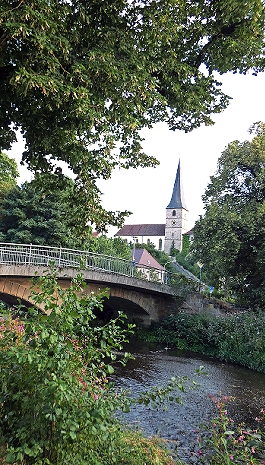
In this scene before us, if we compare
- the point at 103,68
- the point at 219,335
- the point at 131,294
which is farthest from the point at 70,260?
the point at 103,68

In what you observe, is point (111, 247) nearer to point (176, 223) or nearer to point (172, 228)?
point (176, 223)

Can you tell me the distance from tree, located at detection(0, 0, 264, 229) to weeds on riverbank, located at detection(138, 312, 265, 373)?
928cm

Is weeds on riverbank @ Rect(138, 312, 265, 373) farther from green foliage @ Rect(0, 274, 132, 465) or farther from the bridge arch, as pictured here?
green foliage @ Rect(0, 274, 132, 465)

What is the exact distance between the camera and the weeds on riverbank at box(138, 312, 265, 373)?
14070 mm

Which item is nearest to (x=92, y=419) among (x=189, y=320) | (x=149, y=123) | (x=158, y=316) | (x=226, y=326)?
(x=149, y=123)

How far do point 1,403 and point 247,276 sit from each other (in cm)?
1689

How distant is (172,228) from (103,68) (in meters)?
73.4

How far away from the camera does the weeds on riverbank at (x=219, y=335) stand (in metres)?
14.1

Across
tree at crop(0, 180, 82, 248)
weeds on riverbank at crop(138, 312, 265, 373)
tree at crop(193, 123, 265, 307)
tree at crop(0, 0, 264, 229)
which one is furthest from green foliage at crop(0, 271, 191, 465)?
tree at crop(0, 180, 82, 248)

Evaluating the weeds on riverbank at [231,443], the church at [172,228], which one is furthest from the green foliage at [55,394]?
the church at [172,228]

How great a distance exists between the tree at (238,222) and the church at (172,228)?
52.1m

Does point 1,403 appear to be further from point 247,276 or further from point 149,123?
point 247,276

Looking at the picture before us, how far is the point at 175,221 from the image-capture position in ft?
252

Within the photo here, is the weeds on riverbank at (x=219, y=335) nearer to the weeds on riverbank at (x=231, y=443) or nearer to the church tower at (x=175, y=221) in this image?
the weeds on riverbank at (x=231, y=443)
